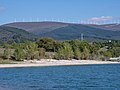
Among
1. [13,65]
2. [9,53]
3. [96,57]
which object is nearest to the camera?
[13,65]

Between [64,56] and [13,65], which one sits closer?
[13,65]

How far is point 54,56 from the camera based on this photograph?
15125 cm

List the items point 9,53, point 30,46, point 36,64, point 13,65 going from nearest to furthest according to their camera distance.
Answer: point 13,65 → point 36,64 → point 9,53 → point 30,46

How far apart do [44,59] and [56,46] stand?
29.5 m

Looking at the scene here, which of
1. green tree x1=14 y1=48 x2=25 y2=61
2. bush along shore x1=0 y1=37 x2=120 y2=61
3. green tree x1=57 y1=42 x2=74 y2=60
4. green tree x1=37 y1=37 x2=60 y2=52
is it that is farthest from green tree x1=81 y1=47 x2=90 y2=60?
green tree x1=14 y1=48 x2=25 y2=61

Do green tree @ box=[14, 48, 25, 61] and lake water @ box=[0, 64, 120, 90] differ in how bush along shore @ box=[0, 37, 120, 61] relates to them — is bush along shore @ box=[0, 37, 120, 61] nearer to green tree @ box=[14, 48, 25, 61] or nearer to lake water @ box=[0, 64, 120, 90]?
green tree @ box=[14, 48, 25, 61]

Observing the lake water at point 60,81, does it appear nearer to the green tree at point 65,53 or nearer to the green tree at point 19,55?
the green tree at point 19,55

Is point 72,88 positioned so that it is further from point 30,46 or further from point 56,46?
point 56,46

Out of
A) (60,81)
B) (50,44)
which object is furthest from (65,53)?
(60,81)

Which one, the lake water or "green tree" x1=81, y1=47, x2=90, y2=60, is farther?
"green tree" x1=81, y1=47, x2=90, y2=60

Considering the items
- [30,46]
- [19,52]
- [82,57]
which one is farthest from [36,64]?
[82,57]

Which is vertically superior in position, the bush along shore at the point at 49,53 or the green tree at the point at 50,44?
the green tree at the point at 50,44

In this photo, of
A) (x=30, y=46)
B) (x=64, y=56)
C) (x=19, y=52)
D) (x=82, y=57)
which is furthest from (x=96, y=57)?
(x=19, y=52)

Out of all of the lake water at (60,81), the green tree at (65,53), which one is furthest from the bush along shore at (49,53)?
the lake water at (60,81)
